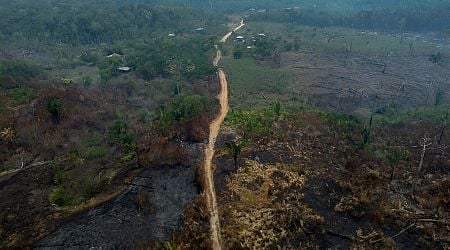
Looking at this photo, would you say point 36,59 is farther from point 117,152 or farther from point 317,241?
point 317,241

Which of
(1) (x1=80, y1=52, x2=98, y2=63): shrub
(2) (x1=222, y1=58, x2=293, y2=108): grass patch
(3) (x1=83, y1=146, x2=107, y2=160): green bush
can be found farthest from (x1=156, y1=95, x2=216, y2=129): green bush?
(1) (x1=80, y1=52, x2=98, y2=63): shrub

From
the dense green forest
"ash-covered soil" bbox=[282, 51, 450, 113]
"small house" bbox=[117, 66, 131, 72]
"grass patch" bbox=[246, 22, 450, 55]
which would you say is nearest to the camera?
"ash-covered soil" bbox=[282, 51, 450, 113]

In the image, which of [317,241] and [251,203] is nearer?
[317,241]

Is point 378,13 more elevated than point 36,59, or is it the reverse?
point 378,13

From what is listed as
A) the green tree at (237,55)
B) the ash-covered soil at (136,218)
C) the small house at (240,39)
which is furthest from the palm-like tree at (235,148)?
the small house at (240,39)

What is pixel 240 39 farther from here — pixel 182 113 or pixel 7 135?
pixel 7 135

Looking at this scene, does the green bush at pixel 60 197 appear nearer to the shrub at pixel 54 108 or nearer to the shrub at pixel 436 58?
the shrub at pixel 54 108

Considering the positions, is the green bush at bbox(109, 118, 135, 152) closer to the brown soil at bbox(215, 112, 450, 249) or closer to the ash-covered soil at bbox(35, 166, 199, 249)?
the ash-covered soil at bbox(35, 166, 199, 249)

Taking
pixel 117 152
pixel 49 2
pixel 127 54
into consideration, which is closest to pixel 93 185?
pixel 117 152
